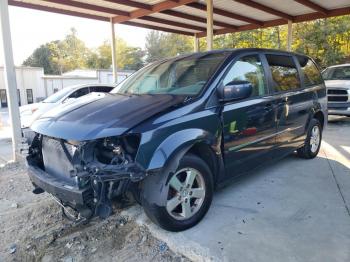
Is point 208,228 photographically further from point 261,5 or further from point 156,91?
point 261,5

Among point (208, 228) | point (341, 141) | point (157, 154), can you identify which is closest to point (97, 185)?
point (157, 154)

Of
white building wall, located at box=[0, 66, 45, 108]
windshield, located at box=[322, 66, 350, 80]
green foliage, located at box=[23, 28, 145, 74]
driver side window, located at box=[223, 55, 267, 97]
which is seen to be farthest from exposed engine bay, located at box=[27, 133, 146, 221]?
green foliage, located at box=[23, 28, 145, 74]

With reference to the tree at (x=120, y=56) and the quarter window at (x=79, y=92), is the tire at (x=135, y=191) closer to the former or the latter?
the quarter window at (x=79, y=92)

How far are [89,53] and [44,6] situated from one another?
52973mm

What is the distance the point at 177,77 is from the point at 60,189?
179cm

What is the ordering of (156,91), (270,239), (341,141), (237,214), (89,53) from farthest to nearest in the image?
(89,53) → (341,141) → (156,91) → (237,214) → (270,239)

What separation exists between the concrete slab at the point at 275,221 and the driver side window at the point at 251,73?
1260 mm

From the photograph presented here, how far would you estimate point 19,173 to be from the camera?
5.18 meters

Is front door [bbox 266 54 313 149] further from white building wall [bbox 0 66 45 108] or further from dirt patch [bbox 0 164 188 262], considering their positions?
white building wall [bbox 0 66 45 108]

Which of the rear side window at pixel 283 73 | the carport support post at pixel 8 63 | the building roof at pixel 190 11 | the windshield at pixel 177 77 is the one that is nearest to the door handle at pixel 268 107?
the rear side window at pixel 283 73

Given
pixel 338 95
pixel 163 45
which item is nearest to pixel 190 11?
pixel 338 95

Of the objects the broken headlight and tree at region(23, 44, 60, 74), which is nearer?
the broken headlight

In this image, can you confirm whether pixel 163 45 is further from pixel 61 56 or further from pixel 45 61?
pixel 45 61

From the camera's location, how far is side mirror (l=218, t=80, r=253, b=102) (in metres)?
3.14
